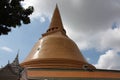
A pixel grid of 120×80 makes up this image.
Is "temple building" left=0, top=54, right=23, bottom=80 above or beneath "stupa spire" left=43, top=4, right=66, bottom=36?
beneath

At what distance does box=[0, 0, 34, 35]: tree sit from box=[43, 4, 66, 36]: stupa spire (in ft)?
68.8

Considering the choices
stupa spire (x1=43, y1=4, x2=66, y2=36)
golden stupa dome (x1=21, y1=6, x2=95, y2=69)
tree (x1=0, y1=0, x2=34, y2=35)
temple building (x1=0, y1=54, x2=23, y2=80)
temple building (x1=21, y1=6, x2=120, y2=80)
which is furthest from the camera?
stupa spire (x1=43, y1=4, x2=66, y2=36)

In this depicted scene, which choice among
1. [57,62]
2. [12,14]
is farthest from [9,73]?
[12,14]

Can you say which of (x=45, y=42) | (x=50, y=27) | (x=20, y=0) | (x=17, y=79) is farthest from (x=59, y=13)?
(x=20, y=0)

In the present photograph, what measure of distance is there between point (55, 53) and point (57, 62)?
7.15 ft

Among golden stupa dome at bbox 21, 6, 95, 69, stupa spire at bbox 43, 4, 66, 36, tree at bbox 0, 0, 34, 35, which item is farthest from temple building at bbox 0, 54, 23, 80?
tree at bbox 0, 0, 34, 35

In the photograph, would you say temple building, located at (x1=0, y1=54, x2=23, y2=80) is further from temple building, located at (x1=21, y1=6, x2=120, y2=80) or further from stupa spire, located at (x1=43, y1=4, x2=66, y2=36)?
stupa spire, located at (x1=43, y1=4, x2=66, y2=36)

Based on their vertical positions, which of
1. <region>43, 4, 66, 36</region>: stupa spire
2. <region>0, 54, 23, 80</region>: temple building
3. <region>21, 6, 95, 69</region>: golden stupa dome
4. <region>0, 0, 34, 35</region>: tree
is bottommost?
<region>0, 0, 34, 35</region>: tree

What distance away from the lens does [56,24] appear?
98.9 ft

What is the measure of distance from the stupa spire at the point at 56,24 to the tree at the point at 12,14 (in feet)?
68.8

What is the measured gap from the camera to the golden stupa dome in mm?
21812

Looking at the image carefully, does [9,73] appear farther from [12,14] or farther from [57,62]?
[12,14]

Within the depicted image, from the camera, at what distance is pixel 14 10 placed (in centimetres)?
775

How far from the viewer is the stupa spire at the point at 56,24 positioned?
1156 inches
